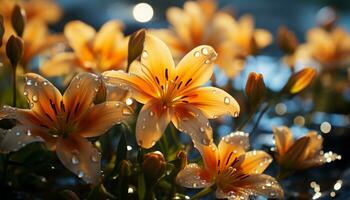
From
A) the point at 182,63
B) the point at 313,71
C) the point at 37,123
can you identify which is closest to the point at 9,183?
the point at 37,123

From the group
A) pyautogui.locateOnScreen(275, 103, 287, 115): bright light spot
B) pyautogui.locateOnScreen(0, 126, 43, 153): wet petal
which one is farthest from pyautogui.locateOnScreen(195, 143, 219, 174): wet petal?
pyautogui.locateOnScreen(275, 103, 287, 115): bright light spot

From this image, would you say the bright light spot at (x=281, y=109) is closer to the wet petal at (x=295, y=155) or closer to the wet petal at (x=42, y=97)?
the wet petal at (x=295, y=155)

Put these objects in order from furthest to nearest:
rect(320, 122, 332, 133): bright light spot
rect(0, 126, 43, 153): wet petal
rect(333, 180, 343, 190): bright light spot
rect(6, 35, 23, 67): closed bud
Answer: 1. rect(320, 122, 332, 133): bright light spot
2. rect(333, 180, 343, 190): bright light spot
3. rect(6, 35, 23, 67): closed bud
4. rect(0, 126, 43, 153): wet petal

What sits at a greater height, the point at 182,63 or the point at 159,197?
the point at 182,63

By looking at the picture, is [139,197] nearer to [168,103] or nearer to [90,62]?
[168,103]

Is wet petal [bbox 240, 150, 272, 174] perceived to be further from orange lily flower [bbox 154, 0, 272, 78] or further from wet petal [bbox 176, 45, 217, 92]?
orange lily flower [bbox 154, 0, 272, 78]

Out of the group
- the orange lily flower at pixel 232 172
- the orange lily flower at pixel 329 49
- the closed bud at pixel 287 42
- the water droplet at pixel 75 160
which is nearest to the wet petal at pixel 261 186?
the orange lily flower at pixel 232 172
